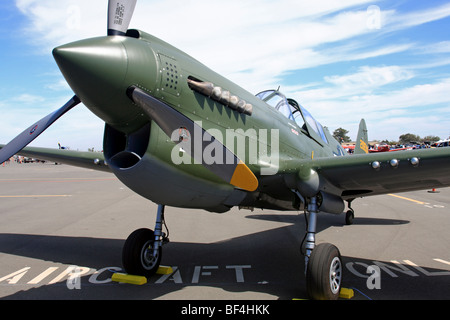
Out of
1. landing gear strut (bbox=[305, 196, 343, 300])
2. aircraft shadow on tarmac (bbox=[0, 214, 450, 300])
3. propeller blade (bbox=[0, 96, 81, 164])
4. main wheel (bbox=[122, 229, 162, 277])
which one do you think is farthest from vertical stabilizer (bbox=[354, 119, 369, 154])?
propeller blade (bbox=[0, 96, 81, 164])

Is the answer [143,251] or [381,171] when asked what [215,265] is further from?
[381,171]

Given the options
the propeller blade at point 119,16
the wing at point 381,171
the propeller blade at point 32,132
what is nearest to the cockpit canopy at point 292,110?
the wing at point 381,171

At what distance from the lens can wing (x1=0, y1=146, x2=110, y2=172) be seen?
6207 millimetres

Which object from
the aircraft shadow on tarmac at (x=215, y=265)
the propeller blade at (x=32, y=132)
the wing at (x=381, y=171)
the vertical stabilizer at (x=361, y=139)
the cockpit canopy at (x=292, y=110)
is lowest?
the aircraft shadow on tarmac at (x=215, y=265)

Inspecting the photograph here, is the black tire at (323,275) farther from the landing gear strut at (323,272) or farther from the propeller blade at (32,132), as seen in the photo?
the propeller blade at (32,132)

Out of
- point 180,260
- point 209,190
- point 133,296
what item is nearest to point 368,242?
point 180,260

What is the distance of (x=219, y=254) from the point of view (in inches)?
240

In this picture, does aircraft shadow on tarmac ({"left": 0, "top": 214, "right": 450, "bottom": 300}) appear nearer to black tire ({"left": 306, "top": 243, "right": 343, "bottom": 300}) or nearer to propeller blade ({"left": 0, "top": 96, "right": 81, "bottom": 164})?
black tire ({"left": 306, "top": 243, "right": 343, "bottom": 300})

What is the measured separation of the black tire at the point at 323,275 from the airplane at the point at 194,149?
12mm

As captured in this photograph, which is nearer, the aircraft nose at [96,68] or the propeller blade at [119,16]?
the aircraft nose at [96,68]

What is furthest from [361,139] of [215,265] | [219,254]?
[215,265]

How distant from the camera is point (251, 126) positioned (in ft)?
15.2

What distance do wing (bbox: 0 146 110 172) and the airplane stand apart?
1.85 metres

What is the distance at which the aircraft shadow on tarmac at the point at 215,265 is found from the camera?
4.29 m
